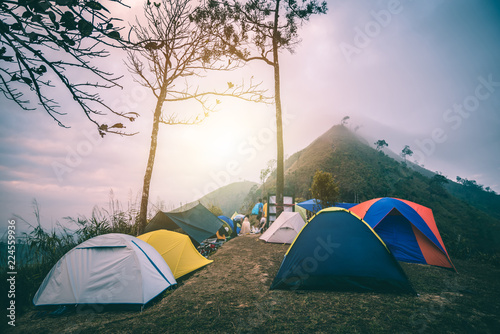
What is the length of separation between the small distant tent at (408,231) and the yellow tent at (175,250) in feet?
17.1

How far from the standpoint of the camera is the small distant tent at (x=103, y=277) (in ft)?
10.3

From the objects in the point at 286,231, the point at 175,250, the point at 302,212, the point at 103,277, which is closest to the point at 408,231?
the point at 286,231

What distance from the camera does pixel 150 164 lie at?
6910mm

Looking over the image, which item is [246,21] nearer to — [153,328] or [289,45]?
[289,45]

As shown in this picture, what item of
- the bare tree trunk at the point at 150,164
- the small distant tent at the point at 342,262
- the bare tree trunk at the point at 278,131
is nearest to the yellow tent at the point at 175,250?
the bare tree trunk at the point at 150,164

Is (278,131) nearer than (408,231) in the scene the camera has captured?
No

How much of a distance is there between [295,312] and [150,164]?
628cm

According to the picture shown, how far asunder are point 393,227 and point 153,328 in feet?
20.6

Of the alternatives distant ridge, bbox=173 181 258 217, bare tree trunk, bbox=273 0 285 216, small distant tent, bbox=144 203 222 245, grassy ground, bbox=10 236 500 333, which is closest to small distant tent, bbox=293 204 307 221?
bare tree trunk, bbox=273 0 285 216

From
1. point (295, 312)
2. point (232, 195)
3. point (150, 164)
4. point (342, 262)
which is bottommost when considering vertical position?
point (232, 195)

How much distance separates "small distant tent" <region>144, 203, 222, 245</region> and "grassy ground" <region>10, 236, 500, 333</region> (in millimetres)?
2533

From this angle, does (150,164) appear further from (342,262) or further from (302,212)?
(302,212)

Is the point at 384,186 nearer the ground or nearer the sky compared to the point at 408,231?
nearer the sky

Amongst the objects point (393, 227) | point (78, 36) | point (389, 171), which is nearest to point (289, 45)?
point (393, 227)
